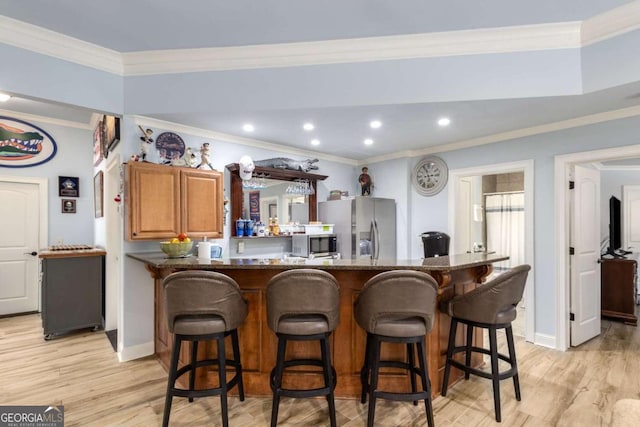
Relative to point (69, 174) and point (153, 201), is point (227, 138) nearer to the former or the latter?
point (153, 201)

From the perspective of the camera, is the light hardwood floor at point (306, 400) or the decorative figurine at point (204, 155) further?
the decorative figurine at point (204, 155)

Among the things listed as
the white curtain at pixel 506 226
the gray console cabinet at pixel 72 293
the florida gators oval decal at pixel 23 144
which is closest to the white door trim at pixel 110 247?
the gray console cabinet at pixel 72 293

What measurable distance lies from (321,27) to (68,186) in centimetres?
465

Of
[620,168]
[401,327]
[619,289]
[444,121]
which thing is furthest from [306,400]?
[620,168]

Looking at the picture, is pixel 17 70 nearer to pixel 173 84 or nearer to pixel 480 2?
pixel 173 84

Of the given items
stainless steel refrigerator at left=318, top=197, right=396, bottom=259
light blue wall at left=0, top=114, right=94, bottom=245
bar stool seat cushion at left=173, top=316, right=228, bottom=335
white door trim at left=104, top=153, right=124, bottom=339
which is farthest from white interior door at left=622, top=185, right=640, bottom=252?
light blue wall at left=0, top=114, right=94, bottom=245

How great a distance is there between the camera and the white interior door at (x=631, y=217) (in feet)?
18.8

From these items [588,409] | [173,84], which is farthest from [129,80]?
[588,409]

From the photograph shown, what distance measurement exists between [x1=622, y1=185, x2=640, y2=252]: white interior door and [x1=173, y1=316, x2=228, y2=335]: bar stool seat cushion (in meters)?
7.14

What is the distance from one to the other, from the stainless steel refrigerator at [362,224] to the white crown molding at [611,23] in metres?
2.86

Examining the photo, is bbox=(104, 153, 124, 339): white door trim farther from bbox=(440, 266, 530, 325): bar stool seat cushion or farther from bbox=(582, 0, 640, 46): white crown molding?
bbox=(582, 0, 640, 46): white crown molding

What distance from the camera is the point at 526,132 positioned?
3756 mm

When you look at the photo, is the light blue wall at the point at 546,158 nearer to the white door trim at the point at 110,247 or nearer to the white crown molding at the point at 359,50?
the white crown molding at the point at 359,50

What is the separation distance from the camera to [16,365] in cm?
309
